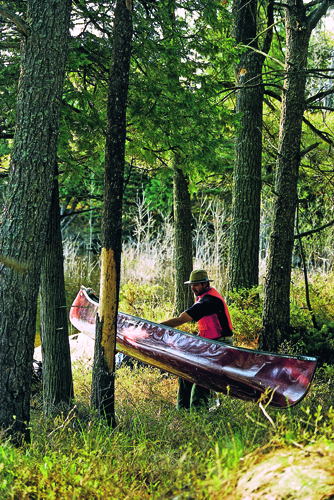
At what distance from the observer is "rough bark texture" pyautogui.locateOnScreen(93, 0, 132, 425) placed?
3.49 m

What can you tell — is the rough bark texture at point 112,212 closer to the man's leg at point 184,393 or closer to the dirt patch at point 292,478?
the man's leg at point 184,393

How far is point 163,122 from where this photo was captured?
4.69 m

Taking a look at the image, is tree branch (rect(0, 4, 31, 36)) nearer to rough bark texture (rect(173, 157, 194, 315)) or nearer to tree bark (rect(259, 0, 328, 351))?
tree bark (rect(259, 0, 328, 351))

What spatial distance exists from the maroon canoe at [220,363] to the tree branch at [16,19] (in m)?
2.14

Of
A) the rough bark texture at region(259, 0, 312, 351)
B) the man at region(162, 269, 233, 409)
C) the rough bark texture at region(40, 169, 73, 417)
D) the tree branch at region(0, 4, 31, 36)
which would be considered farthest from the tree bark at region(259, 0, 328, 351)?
the tree branch at region(0, 4, 31, 36)

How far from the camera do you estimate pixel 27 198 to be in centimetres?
317

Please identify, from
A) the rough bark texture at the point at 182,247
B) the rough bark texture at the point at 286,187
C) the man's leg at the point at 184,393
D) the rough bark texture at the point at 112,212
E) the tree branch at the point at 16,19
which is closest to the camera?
the tree branch at the point at 16,19

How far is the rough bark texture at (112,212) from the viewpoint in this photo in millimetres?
3490

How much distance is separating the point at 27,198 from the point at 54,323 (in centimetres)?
176

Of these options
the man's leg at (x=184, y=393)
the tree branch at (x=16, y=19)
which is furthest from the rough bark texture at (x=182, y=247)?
the tree branch at (x=16, y=19)

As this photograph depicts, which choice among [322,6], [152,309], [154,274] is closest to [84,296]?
[152,309]

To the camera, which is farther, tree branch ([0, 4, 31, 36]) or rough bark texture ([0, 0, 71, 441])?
rough bark texture ([0, 0, 71, 441])

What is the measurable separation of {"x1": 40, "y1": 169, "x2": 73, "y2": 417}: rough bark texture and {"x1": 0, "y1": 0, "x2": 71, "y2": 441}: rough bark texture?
1176 millimetres

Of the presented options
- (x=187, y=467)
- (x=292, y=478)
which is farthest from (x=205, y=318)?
(x=292, y=478)
